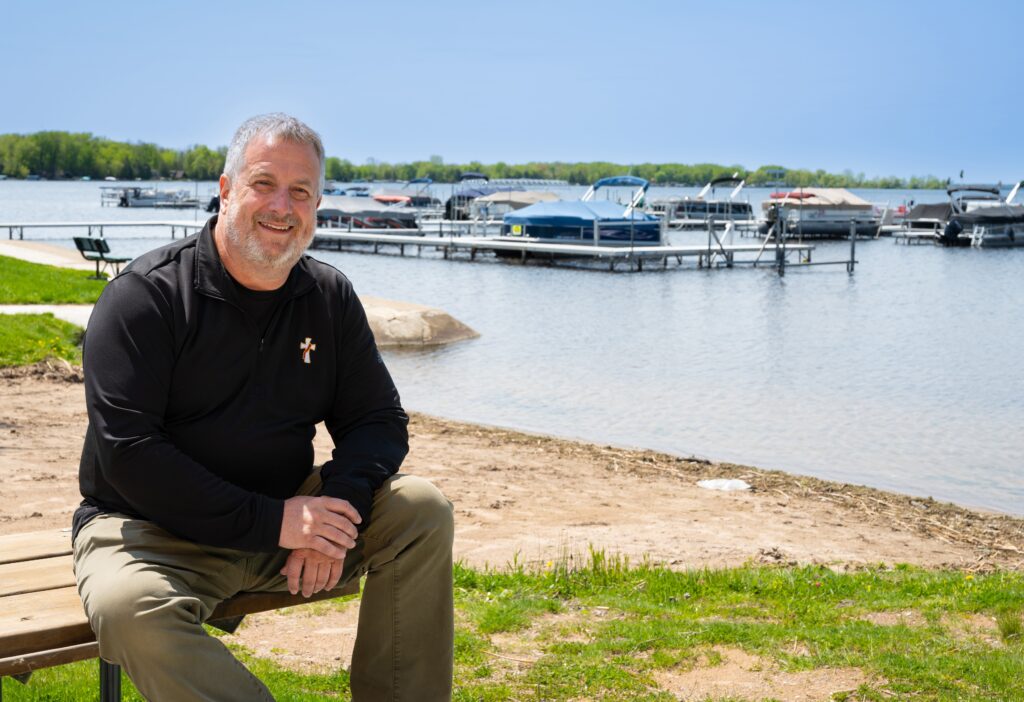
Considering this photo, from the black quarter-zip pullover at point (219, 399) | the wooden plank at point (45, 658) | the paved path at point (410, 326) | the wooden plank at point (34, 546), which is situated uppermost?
the black quarter-zip pullover at point (219, 399)

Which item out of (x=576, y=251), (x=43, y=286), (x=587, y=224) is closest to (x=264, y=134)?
(x=43, y=286)

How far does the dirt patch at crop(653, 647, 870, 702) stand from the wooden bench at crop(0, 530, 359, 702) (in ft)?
4.18

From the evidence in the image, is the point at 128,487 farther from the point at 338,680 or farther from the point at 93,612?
the point at 338,680

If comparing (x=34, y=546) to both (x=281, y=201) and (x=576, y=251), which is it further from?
(x=576, y=251)

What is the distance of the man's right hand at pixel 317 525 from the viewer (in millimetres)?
2785

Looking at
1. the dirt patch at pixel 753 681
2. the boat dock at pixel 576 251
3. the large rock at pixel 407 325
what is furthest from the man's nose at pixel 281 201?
the boat dock at pixel 576 251

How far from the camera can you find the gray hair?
3.00m

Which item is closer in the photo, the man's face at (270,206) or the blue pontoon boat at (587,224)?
the man's face at (270,206)

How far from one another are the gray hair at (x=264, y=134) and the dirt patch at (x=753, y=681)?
77.9 inches

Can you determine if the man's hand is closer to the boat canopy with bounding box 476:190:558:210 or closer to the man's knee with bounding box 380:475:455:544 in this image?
the man's knee with bounding box 380:475:455:544

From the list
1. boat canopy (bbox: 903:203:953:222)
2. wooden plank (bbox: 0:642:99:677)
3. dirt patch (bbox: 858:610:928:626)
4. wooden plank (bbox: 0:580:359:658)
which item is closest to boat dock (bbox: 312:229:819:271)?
boat canopy (bbox: 903:203:953:222)

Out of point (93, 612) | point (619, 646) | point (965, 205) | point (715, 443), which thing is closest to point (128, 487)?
point (93, 612)

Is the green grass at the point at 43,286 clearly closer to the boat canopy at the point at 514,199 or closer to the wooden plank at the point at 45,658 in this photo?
the wooden plank at the point at 45,658

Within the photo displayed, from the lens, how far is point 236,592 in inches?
113
